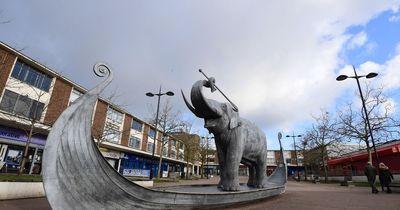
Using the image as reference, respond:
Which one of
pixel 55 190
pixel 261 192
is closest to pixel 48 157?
pixel 55 190

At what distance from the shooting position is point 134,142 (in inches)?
1452

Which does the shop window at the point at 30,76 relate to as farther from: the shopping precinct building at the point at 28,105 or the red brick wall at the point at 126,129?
the red brick wall at the point at 126,129

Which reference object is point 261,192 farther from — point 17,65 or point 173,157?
point 173,157

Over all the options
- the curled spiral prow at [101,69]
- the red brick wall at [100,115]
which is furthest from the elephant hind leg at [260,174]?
the red brick wall at [100,115]

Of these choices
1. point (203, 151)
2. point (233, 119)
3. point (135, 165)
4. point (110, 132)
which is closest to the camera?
point (233, 119)

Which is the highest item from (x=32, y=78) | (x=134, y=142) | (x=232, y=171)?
(x=32, y=78)

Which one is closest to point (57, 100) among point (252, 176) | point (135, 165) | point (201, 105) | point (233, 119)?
point (135, 165)

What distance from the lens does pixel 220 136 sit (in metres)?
7.05

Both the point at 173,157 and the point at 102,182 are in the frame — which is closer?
the point at 102,182

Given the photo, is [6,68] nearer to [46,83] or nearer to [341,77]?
[46,83]

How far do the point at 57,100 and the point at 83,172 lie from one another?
21.7 meters

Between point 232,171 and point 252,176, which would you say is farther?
point 252,176

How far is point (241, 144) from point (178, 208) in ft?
9.49

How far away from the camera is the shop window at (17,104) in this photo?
1875 cm
